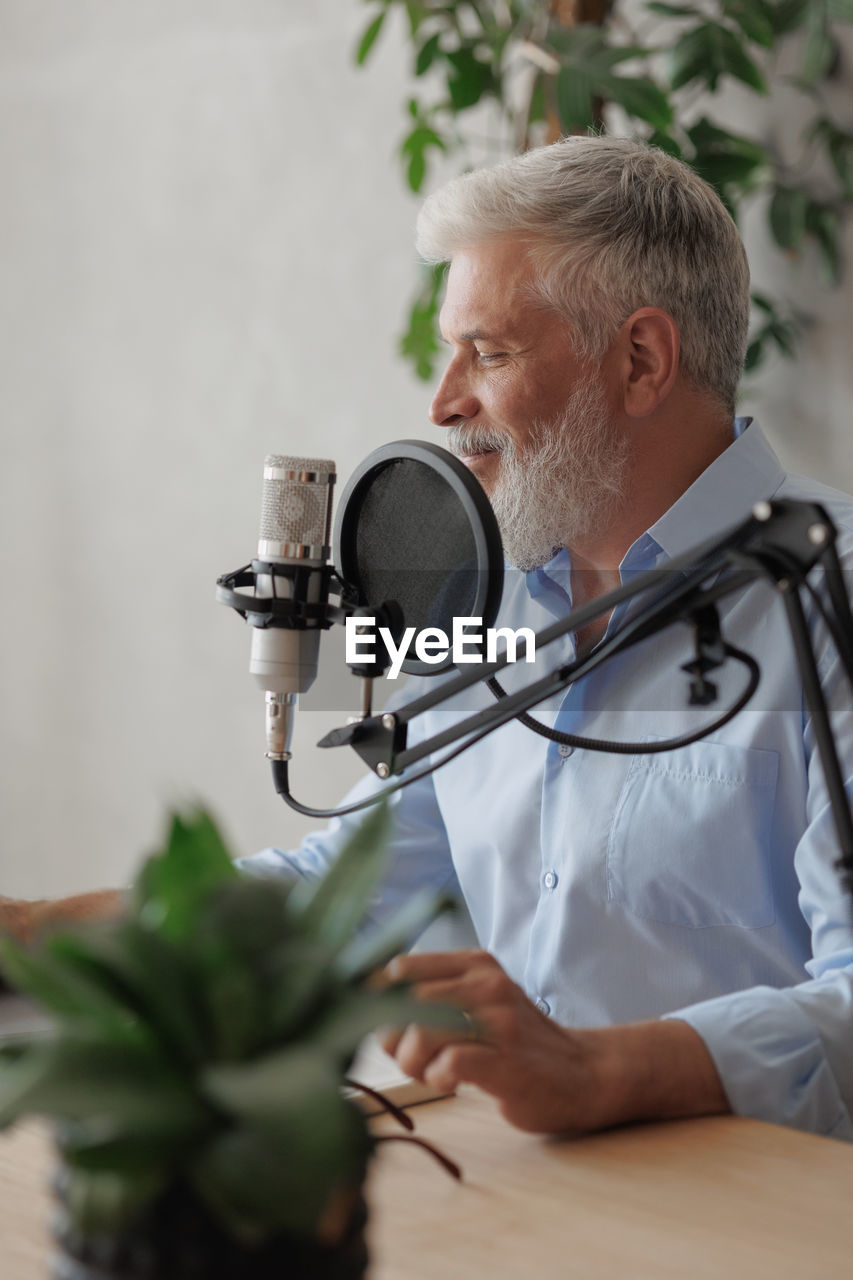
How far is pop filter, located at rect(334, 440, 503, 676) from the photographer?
36.6 inches

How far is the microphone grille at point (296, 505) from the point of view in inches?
38.8

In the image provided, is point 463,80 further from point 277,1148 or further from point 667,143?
point 277,1148

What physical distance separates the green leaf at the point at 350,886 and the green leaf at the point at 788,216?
1712mm

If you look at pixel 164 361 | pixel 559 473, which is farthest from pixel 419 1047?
pixel 164 361

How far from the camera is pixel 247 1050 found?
49cm

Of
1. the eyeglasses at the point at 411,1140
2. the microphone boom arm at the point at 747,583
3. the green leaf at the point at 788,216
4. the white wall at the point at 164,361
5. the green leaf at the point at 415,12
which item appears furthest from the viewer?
the white wall at the point at 164,361

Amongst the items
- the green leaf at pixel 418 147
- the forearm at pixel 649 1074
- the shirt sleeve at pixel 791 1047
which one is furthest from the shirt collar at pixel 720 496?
the green leaf at pixel 418 147

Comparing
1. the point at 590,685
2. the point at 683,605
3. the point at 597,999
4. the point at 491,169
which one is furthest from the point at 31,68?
the point at 683,605

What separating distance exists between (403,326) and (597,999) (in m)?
1.72

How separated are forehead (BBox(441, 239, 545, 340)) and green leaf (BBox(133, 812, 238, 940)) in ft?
3.22

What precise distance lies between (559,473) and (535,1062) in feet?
2.32

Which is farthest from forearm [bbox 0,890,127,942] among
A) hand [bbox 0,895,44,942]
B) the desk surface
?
the desk surface

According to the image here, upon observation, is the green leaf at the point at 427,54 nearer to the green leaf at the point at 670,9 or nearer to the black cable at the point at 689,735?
the green leaf at the point at 670,9

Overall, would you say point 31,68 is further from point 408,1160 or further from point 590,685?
point 408,1160
